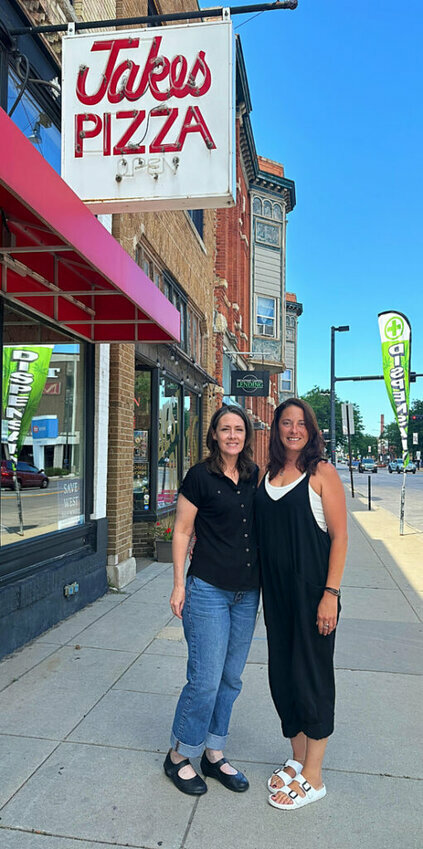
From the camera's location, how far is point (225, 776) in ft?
10.1

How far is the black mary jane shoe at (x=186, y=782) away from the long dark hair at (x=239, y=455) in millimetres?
1439

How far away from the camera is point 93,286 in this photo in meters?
5.25

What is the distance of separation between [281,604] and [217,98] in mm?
4428

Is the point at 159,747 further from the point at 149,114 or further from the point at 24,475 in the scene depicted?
the point at 149,114

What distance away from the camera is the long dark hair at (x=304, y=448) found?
300cm

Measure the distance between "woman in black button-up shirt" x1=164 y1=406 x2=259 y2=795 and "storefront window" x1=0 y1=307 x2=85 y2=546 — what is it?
2.48m

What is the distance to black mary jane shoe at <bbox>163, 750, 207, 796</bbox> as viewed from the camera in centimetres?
303

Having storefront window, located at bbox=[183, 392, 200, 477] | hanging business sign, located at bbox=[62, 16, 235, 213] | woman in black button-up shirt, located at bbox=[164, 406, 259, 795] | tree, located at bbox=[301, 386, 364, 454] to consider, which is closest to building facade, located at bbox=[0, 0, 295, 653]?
hanging business sign, located at bbox=[62, 16, 235, 213]

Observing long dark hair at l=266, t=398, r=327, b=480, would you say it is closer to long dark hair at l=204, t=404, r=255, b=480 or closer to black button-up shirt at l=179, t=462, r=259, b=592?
long dark hair at l=204, t=404, r=255, b=480

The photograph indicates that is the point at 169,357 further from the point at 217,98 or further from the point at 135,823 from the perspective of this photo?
the point at 135,823

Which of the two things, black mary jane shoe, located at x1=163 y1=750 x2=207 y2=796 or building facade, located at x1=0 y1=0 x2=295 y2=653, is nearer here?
black mary jane shoe, located at x1=163 y1=750 x2=207 y2=796

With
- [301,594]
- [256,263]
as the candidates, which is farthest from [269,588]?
[256,263]

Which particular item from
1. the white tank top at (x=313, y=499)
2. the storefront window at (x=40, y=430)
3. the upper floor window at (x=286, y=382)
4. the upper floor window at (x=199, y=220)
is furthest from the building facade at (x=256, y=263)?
the upper floor window at (x=286, y=382)

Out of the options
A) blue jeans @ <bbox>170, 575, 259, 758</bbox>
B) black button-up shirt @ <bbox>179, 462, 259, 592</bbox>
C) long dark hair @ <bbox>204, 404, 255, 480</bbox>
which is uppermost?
long dark hair @ <bbox>204, 404, 255, 480</bbox>
